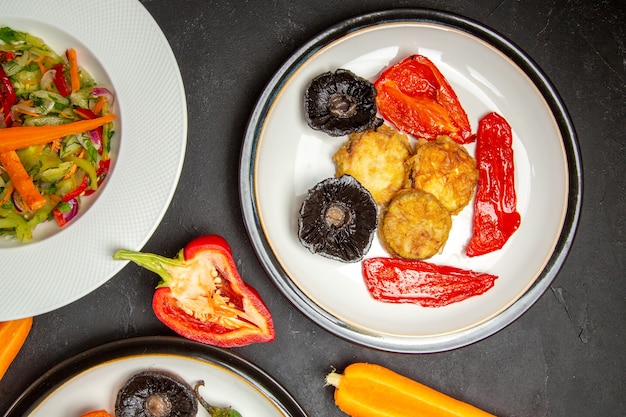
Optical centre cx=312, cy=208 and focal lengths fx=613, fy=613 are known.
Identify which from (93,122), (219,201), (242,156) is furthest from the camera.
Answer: (219,201)

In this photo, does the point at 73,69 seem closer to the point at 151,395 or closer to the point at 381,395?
the point at 151,395

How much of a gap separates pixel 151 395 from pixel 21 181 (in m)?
1.00

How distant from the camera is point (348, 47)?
2543 millimetres

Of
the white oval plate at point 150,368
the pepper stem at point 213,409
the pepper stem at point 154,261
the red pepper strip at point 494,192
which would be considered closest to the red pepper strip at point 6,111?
the pepper stem at point 154,261

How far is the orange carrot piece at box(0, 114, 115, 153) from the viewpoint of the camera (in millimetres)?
2268

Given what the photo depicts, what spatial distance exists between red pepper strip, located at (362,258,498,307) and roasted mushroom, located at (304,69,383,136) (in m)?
0.58

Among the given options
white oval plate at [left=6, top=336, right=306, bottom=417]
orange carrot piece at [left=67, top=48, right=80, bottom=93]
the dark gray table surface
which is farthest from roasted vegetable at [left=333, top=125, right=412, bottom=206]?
orange carrot piece at [left=67, top=48, right=80, bottom=93]

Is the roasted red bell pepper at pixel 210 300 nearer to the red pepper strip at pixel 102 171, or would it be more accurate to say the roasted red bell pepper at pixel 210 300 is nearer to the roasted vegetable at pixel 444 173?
the red pepper strip at pixel 102 171

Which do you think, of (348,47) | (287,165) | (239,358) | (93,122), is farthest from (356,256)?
(93,122)

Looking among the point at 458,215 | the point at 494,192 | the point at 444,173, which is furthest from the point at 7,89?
the point at 494,192

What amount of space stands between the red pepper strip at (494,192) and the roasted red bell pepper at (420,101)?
97 millimetres

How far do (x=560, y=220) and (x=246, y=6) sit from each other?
163 cm

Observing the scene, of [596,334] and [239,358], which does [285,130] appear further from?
[596,334]

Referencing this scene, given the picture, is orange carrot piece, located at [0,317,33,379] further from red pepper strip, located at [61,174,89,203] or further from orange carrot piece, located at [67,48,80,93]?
orange carrot piece, located at [67,48,80,93]
